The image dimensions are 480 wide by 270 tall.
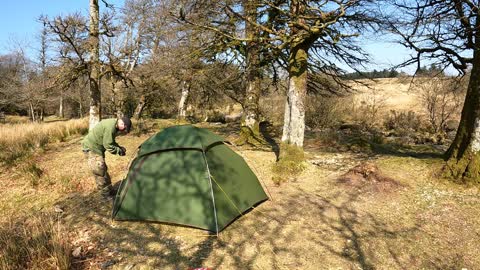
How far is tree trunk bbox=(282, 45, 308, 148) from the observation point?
25.9ft

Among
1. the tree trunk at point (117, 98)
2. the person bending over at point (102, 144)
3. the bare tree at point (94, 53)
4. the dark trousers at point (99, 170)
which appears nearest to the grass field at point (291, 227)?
the dark trousers at point (99, 170)

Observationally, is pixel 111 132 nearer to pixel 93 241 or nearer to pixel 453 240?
pixel 93 241

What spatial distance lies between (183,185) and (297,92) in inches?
162

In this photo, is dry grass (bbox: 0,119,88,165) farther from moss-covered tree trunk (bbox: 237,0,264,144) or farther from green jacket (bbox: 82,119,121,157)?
moss-covered tree trunk (bbox: 237,0,264,144)

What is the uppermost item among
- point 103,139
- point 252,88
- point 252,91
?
point 252,88

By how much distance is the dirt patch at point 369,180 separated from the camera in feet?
21.5

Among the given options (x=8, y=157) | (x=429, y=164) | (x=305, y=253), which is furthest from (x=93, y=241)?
(x=429, y=164)

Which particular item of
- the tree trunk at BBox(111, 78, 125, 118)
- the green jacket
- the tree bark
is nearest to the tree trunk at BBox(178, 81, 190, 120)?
the tree trunk at BBox(111, 78, 125, 118)

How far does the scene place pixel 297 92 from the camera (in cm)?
789

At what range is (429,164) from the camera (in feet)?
24.3

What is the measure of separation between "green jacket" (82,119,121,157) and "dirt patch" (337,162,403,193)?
510 cm

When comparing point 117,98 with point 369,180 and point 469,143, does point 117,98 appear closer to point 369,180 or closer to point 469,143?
point 369,180

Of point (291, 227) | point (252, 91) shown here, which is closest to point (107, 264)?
point (291, 227)

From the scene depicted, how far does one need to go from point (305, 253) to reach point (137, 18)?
17.3 metres
